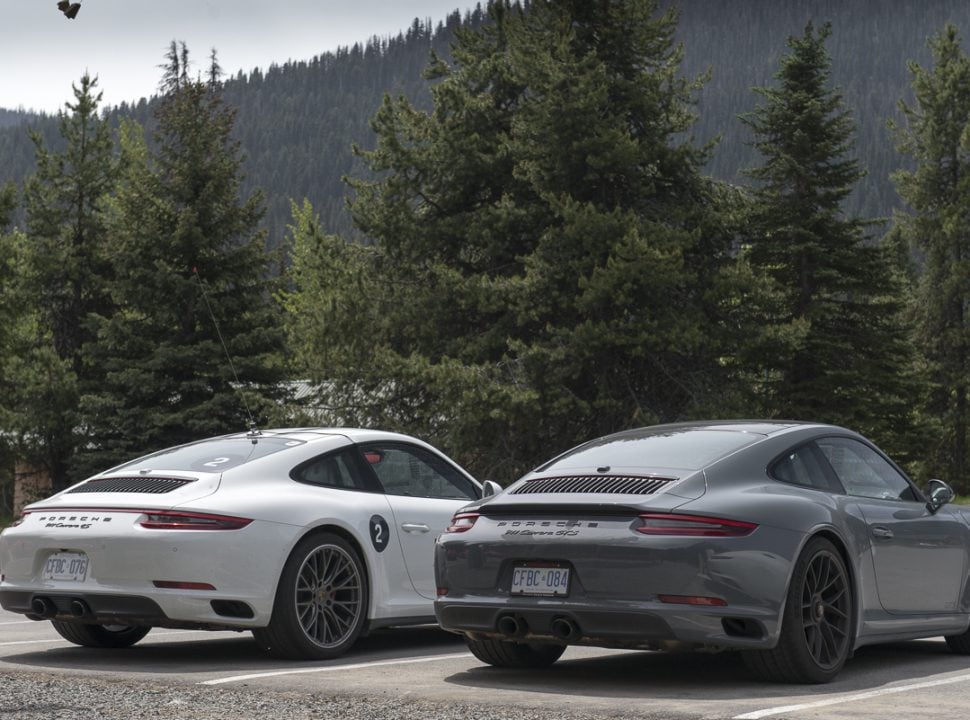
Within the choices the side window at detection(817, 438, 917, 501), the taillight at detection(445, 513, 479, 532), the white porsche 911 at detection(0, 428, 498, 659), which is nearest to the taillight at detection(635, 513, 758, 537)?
the taillight at detection(445, 513, 479, 532)

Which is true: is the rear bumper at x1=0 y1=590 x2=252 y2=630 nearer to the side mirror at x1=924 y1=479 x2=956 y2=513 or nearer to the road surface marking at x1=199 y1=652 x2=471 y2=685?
the road surface marking at x1=199 y1=652 x2=471 y2=685

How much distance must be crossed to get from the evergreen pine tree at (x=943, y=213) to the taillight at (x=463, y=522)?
177ft

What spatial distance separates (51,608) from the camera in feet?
28.5

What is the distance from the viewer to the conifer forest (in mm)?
34125

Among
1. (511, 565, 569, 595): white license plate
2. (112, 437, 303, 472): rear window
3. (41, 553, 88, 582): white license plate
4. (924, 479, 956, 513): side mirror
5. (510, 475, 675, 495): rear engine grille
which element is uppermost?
(112, 437, 303, 472): rear window

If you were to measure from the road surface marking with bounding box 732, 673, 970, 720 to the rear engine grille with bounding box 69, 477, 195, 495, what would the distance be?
391 centimetres

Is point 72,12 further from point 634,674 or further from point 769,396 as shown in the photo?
point 769,396

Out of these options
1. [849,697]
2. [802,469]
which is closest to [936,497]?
[802,469]

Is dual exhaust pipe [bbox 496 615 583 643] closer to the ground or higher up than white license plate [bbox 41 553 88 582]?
closer to the ground

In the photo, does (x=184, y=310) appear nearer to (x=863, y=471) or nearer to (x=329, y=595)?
(x=329, y=595)

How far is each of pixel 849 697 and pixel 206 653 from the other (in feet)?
13.9

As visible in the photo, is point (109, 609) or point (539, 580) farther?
point (109, 609)

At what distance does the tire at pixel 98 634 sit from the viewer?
9555 millimetres

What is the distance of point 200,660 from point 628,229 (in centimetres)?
2556
